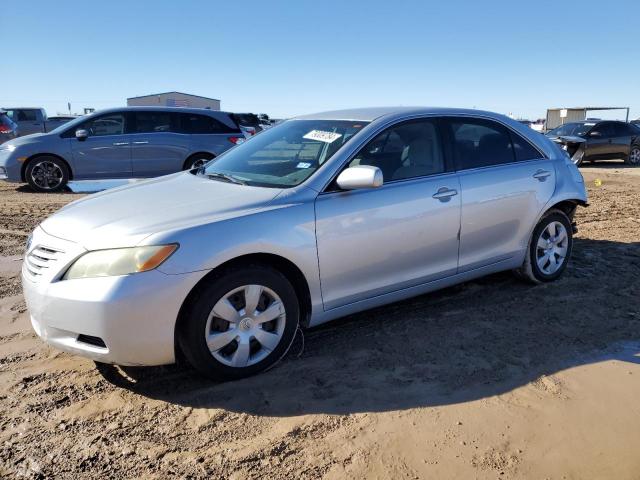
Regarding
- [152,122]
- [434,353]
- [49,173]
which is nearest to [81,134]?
[49,173]

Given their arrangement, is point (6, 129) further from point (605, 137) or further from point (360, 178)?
point (605, 137)

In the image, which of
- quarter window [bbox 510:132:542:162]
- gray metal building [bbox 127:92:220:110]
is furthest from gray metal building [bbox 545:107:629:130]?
quarter window [bbox 510:132:542:162]

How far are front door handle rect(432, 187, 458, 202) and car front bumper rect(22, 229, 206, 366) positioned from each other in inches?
73.1

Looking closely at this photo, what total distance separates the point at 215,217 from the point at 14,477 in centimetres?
156

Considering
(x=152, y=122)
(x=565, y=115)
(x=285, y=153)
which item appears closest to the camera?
(x=285, y=153)

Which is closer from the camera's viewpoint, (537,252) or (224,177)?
(224,177)

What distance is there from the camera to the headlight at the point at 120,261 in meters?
2.86

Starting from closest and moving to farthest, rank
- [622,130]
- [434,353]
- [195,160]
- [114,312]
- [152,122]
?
[114,312] < [434,353] < [152,122] < [195,160] < [622,130]

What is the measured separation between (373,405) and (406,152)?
1.88 m

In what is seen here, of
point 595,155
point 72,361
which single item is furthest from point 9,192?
point 595,155

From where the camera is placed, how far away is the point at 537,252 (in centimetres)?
479

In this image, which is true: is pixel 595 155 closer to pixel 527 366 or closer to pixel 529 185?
pixel 529 185

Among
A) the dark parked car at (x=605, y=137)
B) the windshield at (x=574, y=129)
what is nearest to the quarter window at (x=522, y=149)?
the dark parked car at (x=605, y=137)

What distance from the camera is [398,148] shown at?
400 cm
